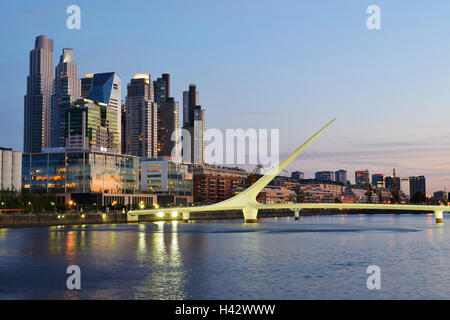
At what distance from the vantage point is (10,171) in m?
116

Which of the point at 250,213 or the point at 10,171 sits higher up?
the point at 10,171

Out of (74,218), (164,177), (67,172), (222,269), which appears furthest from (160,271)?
(164,177)

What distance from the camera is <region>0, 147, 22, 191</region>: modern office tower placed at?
114688 mm

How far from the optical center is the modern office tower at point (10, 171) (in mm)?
114688

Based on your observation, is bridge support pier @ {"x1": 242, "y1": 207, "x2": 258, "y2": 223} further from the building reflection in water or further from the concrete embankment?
the building reflection in water

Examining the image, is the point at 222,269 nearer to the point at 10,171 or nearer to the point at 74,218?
the point at 74,218

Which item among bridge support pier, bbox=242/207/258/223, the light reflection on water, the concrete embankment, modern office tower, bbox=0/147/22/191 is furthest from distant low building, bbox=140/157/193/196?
the light reflection on water

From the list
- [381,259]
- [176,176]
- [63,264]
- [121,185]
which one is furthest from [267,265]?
[176,176]

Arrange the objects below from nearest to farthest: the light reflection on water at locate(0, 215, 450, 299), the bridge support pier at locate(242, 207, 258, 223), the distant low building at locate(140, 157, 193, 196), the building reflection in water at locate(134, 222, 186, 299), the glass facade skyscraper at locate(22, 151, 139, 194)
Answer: the building reflection in water at locate(134, 222, 186, 299) → the light reflection on water at locate(0, 215, 450, 299) → the bridge support pier at locate(242, 207, 258, 223) → the glass facade skyscraper at locate(22, 151, 139, 194) → the distant low building at locate(140, 157, 193, 196)

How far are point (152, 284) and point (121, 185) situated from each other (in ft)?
376

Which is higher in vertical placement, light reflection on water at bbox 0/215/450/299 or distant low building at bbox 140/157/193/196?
distant low building at bbox 140/157/193/196

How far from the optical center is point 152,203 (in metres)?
146

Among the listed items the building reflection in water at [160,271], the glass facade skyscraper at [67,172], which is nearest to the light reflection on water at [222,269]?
the building reflection in water at [160,271]

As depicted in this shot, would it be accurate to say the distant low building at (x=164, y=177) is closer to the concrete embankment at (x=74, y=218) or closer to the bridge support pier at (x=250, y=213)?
the concrete embankment at (x=74, y=218)
